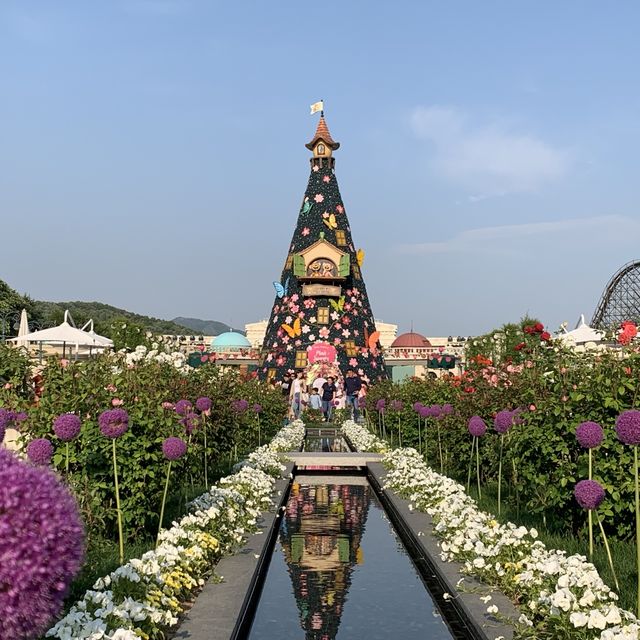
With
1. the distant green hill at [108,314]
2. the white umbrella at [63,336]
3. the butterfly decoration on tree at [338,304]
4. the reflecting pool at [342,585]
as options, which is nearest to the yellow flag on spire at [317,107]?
the butterfly decoration on tree at [338,304]

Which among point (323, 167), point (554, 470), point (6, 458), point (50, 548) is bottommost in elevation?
point (554, 470)

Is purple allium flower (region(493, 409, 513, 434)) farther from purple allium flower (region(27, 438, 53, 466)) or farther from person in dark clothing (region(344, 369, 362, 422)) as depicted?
person in dark clothing (region(344, 369, 362, 422))

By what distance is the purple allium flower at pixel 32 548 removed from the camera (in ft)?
7.37

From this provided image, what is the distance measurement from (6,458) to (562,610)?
13.3 ft

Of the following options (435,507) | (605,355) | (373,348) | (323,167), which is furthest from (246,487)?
(323,167)

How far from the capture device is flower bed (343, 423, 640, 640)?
488 cm

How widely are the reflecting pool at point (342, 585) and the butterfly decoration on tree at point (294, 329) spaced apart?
27.1m

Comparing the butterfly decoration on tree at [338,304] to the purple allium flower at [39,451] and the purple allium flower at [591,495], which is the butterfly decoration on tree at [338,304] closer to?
the purple allium flower at [39,451]

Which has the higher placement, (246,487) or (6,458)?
(6,458)

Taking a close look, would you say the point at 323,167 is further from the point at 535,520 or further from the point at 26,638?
the point at 26,638

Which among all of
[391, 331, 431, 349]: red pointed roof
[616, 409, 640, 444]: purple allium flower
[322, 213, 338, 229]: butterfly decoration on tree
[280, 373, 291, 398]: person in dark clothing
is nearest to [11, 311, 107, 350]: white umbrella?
[280, 373, 291, 398]: person in dark clothing

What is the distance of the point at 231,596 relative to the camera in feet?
22.0

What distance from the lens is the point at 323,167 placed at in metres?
42.1

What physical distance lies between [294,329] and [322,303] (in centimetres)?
198
